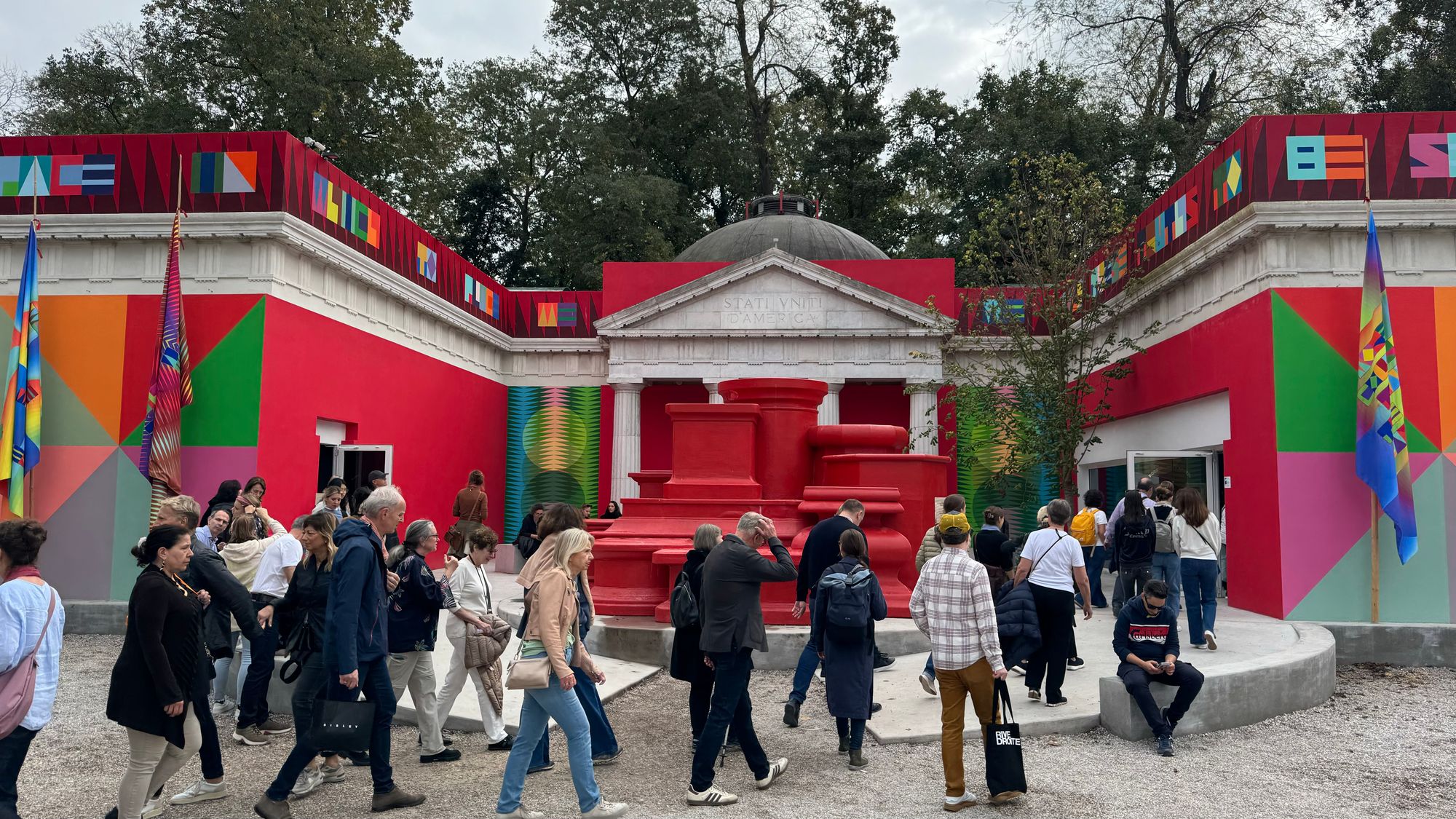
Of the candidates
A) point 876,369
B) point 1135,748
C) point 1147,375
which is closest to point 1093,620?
point 1135,748

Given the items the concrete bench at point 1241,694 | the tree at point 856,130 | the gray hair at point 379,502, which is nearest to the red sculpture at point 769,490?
the concrete bench at point 1241,694

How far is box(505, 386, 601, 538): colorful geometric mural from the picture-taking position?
75.4ft

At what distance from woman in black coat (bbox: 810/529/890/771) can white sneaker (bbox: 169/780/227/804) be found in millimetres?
3755

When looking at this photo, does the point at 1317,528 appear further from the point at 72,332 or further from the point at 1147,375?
the point at 72,332

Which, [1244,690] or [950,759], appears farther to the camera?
[1244,690]

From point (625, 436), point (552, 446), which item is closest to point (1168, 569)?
point (625, 436)

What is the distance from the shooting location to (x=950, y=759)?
→ 225 inches

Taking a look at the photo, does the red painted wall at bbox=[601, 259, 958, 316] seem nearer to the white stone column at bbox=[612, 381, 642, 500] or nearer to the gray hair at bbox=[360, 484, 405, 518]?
the white stone column at bbox=[612, 381, 642, 500]

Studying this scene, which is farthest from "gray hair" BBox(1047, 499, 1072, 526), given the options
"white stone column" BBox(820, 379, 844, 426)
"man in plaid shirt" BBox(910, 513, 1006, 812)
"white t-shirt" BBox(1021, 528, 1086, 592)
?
"white stone column" BBox(820, 379, 844, 426)

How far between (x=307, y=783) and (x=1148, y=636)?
5.72 meters

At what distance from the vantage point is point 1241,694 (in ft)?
24.5

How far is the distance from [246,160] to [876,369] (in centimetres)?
1304

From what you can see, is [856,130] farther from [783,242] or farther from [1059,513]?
[1059,513]

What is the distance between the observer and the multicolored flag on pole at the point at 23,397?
1184 centimetres
